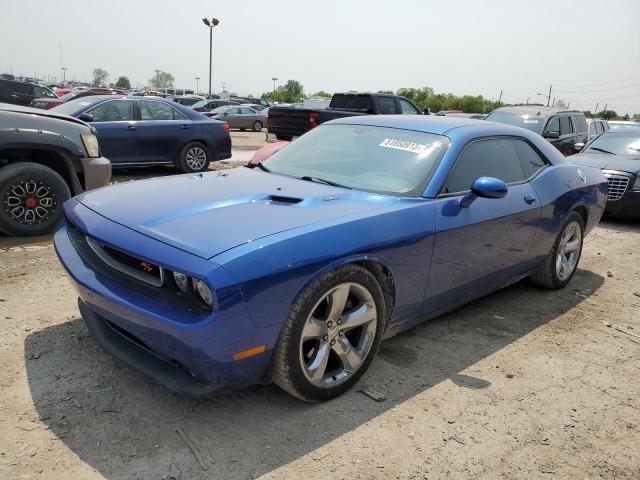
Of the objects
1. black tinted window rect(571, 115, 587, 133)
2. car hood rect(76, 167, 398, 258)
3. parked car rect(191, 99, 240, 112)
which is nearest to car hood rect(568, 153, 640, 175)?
black tinted window rect(571, 115, 587, 133)

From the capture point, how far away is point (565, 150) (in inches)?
450

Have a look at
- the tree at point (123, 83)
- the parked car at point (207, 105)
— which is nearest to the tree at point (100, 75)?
the tree at point (123, 83)

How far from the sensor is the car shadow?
2340 millimetres

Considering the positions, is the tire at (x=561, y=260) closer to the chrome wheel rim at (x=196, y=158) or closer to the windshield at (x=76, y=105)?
the chrome wheel rim at (x=196, y=158)

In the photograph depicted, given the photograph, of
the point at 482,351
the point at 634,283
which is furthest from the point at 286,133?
the point at 482,351

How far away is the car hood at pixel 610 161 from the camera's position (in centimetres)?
786

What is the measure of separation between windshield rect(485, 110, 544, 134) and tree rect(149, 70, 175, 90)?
432 feet

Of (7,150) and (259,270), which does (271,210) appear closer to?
(259,270)

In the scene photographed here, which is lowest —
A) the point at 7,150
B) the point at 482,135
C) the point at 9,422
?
the point at 9,422

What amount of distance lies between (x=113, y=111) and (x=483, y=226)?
7489 mm

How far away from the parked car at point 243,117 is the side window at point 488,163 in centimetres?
2243

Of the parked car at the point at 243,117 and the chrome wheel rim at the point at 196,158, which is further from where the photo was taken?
the parked car at the point at 243,117

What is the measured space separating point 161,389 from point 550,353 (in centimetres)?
257

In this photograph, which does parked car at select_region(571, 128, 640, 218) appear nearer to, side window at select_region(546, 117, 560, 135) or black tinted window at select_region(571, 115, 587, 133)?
side window at select_region(546, 117, 560, 135)
